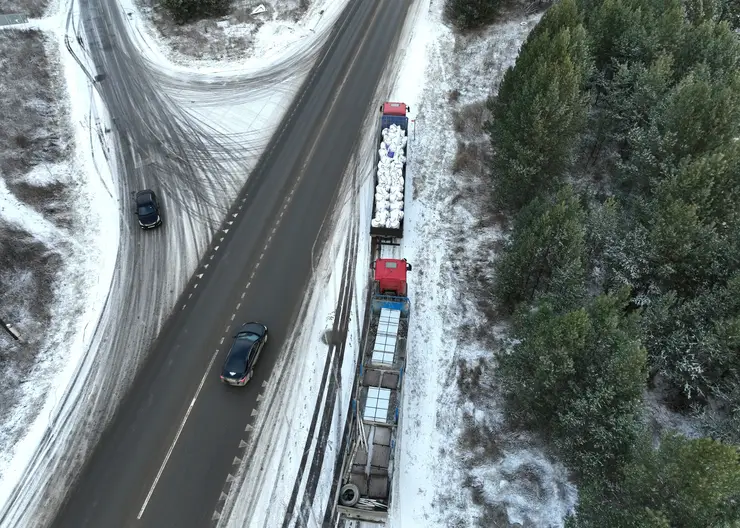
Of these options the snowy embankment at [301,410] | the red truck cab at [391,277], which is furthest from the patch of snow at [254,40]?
the red truck cab at [391,277]

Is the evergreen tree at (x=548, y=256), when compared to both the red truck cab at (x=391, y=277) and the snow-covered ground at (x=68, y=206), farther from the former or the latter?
the snow-covered ground at (x=68, y=206)

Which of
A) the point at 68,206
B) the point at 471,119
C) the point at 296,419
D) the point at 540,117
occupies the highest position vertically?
the point at 471,119

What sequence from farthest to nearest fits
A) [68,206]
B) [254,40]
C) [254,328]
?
[254,40]
[68,206]
[254,328]

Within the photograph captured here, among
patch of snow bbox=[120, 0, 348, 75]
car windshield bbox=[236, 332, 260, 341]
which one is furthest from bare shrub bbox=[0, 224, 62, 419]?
patch of snow bbox=[120, 0, 348, 75]

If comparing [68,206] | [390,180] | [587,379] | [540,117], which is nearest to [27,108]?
[68,206]

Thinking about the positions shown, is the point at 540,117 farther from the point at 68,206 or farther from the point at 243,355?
the point at 68,206

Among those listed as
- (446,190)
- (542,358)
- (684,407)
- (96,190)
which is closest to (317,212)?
(446,190)
